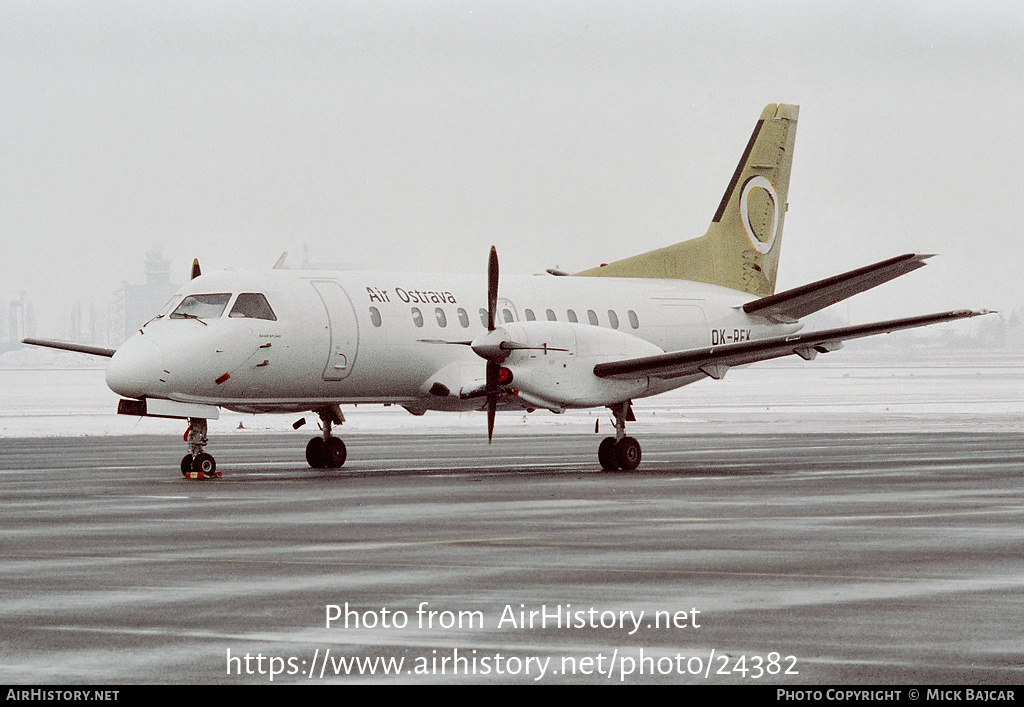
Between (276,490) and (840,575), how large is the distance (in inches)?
463

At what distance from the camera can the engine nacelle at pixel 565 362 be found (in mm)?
25750

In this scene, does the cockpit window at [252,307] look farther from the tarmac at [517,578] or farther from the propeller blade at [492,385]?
the propeller blade at [492,385]

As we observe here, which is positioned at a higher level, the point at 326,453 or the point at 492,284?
the point at 492,284

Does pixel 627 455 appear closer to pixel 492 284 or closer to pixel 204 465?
pixel 492 284

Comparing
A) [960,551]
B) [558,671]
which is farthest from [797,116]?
[558,671]

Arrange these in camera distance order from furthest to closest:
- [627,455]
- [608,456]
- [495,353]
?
[608,456]
[627,455]
[495,353]

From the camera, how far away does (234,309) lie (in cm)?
2573

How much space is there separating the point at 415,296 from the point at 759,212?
372 inches

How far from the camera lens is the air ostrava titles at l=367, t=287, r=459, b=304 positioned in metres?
27.9

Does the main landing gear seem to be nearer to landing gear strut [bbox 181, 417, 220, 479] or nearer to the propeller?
the propeller

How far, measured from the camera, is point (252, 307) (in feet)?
85.1

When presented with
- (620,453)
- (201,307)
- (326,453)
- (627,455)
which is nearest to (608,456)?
(620,453)

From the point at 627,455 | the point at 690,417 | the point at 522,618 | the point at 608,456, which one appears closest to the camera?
the point at 522,618

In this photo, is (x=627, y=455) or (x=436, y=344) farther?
(x=436, y=344)
